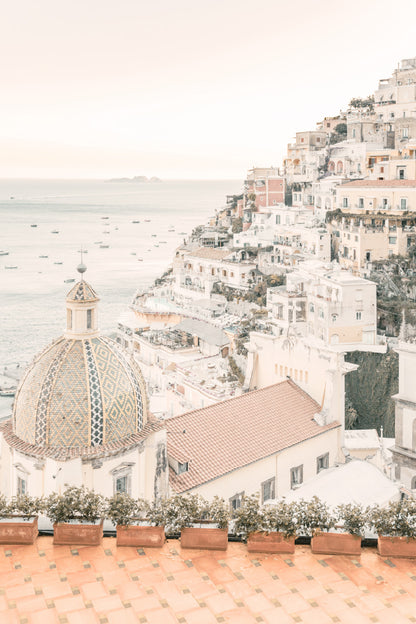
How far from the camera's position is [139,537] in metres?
9.66

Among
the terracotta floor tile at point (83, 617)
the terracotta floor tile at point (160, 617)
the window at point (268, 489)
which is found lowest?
the window at point (268, 489)

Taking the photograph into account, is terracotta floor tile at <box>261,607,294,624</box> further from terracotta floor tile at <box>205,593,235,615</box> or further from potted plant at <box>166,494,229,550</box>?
potted plant at <box>166,494,229,550</box>

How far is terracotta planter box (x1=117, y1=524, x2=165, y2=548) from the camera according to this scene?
9.63 meters

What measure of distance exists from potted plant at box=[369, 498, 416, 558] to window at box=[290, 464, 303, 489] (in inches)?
292

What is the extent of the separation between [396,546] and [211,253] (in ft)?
168

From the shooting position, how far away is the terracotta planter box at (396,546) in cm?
948

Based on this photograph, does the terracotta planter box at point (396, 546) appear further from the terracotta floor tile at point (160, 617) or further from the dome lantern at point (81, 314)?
the dome lantern at point (81, 314)

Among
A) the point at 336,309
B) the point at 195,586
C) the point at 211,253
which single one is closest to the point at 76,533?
the point at 195,586

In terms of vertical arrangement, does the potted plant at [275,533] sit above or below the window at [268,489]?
above

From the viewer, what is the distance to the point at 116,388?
43.3ft

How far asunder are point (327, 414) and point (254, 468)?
3.27 meters

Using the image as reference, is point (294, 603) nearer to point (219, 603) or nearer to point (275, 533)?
point (219, 603)

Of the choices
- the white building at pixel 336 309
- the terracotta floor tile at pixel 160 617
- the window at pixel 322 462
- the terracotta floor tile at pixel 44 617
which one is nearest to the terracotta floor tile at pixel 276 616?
the terracotta floor tile at pixel 160 617

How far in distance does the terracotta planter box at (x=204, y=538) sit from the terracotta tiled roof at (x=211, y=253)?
161ft
